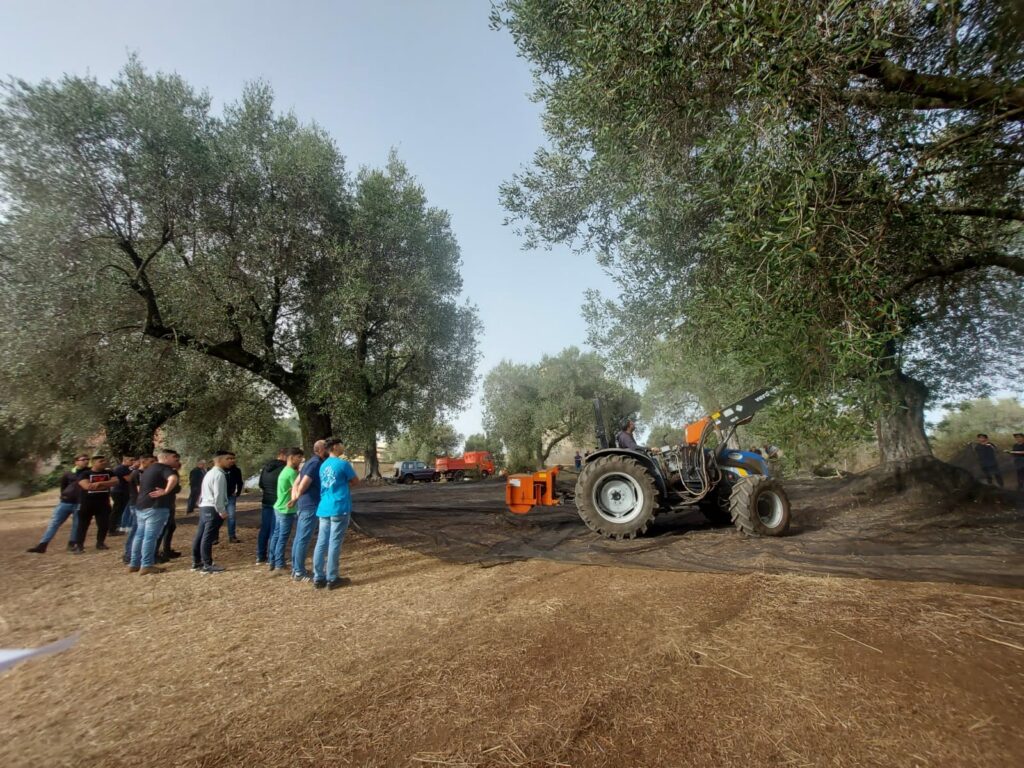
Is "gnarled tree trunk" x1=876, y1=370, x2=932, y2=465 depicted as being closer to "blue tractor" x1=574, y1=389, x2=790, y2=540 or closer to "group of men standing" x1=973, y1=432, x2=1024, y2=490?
"group of men standing" x1=973, y1=432, x2=1024, y2=490

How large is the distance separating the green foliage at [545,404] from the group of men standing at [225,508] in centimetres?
3179

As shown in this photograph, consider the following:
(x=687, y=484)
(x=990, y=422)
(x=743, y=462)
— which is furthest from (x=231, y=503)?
(x=990, y=422)

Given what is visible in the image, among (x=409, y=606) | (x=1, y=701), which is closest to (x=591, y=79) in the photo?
(x=409, y=606)

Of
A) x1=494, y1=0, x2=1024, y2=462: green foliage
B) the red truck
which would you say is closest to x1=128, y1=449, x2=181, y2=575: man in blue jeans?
x1=494, y1=0, x2=1024, y2=462: green foliage

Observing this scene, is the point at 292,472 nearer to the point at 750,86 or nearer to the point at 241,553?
the point at 241,553

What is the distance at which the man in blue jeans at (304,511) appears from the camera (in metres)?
5.94

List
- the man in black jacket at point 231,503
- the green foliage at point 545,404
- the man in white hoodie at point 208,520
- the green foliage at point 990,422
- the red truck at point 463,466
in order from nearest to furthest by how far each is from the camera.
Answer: the man in white hoodie at point 208,520, the man in black jacket at point 231,503, the green foliage at point 990,422, the red truck at point 463,466, the green foliage at point 545,404

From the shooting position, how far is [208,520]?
6801mm

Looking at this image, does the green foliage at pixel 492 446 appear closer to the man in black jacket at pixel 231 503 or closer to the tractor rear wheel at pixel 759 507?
the man in black jacket at pixel 231 503

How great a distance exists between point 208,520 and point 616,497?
6171 millimetres

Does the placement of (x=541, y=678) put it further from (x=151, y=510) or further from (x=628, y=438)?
(x=151, y=510)

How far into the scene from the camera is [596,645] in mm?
3408

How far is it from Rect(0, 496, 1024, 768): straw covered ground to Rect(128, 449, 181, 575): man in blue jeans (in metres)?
1.47

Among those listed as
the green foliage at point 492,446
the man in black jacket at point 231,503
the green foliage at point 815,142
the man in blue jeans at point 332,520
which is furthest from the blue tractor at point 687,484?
the green foliage at point 492,446
